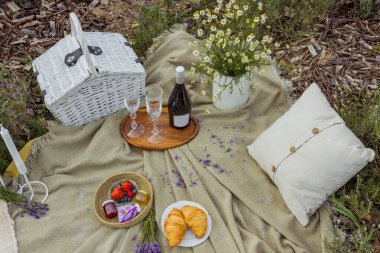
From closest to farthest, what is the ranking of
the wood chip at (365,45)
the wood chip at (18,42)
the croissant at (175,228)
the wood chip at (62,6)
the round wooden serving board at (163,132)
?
the croissant at (175,228) < the round wooden serving board at (163,132) < the wood chip at (365,45) < the wood chip at (18,42) < the wood chip at (62,6)

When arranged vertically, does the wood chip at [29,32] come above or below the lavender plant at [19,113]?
above

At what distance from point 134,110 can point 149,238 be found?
813mm

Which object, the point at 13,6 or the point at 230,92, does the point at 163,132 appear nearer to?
the point at 230,92

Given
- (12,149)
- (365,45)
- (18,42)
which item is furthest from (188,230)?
(18,42)

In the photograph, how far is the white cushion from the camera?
2.00 metres

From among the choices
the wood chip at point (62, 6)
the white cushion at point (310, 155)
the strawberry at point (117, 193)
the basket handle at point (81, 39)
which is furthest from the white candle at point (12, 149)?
the wood chip at point (62, 6)

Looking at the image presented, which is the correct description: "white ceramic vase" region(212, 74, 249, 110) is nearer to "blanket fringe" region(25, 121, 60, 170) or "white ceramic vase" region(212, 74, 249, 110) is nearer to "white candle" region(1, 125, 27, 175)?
"blanket fringe" region(25, 121, 60, 170)

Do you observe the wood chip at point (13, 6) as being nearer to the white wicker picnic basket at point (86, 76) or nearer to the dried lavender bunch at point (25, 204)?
the white wicker picnic basket at point (86, 76)

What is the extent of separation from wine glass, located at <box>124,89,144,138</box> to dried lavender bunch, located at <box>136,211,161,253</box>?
593mm

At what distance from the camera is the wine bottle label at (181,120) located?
2.54m

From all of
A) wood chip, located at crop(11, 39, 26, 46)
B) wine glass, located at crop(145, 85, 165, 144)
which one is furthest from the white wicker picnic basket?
wood chip, located at crop(11, 39, 26, 46)

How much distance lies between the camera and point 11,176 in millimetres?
2410

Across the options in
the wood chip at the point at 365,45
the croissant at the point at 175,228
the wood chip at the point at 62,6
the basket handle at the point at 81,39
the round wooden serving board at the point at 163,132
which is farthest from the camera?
the wood chip at the point at 62,6

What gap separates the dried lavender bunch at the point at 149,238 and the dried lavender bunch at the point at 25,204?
0.61m
